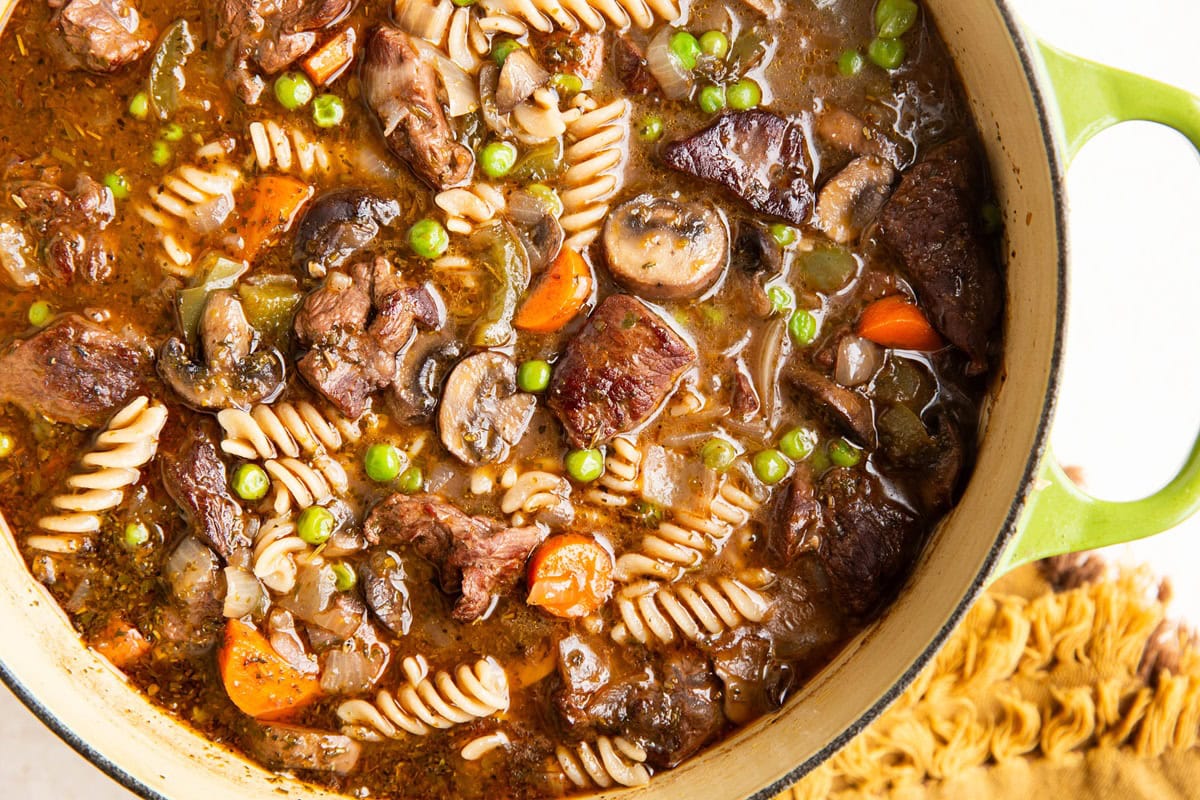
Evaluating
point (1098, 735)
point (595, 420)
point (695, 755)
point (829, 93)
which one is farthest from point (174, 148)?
point (1098, 735)

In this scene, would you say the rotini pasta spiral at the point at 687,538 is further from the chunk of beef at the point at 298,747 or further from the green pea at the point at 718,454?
the chunk of beef at the point at 298,747

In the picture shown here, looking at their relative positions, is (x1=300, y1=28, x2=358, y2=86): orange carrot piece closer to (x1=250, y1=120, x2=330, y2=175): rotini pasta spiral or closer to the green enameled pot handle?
(x1=250, y1=120, x2=330, y2=175): rotini pasta spiral

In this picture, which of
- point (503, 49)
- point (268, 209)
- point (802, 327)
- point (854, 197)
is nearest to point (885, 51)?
point (854, 197)

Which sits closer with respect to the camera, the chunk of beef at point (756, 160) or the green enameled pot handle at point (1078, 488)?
the green enameled pot handle at point (1078, 488)

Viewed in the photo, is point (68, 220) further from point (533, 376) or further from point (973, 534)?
point (973, 534)

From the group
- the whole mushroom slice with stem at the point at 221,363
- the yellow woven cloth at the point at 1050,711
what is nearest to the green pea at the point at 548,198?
the whole mushroom slice with stem at the point at 221,363

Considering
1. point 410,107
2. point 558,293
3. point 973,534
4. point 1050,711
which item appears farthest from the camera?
point 1050,711
